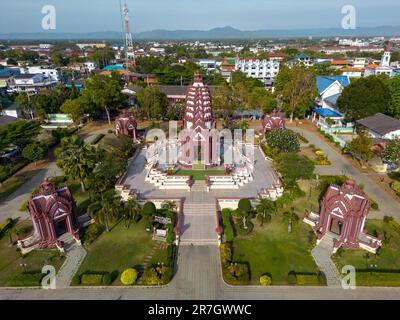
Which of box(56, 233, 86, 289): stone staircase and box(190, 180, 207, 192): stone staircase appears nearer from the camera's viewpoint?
box(56, 233, 86, 289): stone staircase

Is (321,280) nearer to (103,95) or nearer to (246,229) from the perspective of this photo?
(246,229)

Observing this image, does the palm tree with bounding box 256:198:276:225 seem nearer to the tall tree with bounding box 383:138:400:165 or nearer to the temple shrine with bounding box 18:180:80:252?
the temple shrine with bounding box 18:180:80:252

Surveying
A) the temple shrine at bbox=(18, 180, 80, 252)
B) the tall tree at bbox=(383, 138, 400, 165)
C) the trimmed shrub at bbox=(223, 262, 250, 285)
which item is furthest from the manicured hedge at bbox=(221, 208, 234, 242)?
the tall tree at bbox=(383, 138, 400, 165)

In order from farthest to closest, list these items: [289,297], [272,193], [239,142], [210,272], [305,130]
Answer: [305,130], [239,142], [272,193], [210,272], [289,297]

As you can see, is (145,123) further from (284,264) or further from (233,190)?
Result: (284,264)

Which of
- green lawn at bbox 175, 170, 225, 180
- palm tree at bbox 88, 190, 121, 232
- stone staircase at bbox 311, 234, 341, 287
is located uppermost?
palm tree at bbox 88, 190, 121, 232

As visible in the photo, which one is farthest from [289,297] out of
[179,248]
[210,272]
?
[179,248]

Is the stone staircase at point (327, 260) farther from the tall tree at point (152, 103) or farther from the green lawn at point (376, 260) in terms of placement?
the tall tree at point (152, 103)
